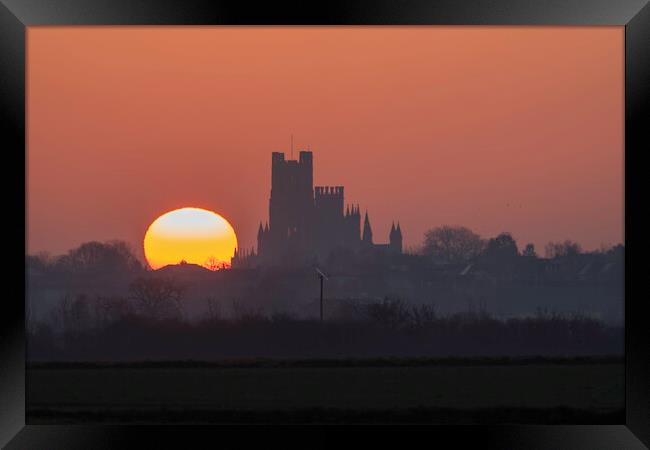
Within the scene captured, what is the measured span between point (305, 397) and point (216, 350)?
3.47 metres

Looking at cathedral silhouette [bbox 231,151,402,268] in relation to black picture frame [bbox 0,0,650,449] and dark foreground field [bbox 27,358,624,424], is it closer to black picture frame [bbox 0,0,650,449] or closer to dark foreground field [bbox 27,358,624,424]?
dark foreground field [bbox 27,358,624,424]

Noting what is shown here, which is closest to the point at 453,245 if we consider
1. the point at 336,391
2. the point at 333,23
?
the point at 336,391

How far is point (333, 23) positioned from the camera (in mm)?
3564

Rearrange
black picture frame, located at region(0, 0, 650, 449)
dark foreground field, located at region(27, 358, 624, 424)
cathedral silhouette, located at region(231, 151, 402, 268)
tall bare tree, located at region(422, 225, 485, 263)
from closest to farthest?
black picture frame, located at region(0, 0, 650, 449) < dark foreground field, located at region(27, 358, 624, 424) < tall bare tree, located at region(422, 225, 485, 263) < cathedral silhouette, located at region(231, 151, 402, 268)

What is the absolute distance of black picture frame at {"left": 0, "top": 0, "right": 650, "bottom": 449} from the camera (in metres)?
3.46

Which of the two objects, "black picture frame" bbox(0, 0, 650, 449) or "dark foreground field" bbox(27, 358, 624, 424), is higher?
"black picture frame" bbox(0, 0, 650, 449)

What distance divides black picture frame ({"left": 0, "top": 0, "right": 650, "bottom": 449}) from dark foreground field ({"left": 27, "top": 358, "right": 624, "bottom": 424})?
1091cm

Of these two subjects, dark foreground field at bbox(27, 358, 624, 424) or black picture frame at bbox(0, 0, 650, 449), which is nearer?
black picture frame at bbox(0, 0, 650, 449)

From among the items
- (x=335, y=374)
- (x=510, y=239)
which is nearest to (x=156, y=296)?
(x=335, y=374)

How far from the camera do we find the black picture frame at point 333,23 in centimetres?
346

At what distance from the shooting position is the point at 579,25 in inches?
147

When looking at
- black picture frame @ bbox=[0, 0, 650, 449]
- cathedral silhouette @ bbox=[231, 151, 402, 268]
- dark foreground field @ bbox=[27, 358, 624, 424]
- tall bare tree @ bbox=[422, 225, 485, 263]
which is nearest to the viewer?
black picture frame @ bbox=[0, 0, 650, 449]

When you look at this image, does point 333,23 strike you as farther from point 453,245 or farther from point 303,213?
point 303,213

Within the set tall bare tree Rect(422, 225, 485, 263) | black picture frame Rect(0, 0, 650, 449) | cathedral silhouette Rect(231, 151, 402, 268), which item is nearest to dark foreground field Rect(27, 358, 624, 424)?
tall bare tree Rect(422, 225, 485, 263)
